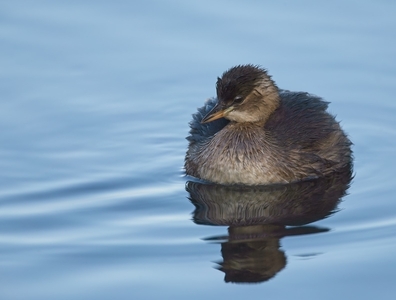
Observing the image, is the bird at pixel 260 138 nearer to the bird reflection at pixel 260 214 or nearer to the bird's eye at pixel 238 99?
the bird's eye at pixel 238 99

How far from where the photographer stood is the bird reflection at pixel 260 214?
32.5 ft

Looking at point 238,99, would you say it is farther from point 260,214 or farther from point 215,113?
point 260,214

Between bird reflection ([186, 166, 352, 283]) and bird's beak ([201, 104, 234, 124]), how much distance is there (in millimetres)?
731

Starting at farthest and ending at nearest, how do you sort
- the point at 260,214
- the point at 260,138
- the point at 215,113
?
the point at 260,138
the point at 215,113
the point at 260,214

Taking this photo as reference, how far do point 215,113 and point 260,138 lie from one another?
610 mm

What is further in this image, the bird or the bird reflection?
the bird

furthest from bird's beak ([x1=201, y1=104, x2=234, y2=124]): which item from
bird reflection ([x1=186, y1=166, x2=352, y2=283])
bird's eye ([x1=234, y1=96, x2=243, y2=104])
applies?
bird reflection ([x1=186, y1=166, x2=352, y2=283])

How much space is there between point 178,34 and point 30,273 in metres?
Answer: 6.14

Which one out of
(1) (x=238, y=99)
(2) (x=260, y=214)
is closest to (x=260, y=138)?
(1) (x=238, y=99)

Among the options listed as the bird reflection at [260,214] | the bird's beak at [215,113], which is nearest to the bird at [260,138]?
the bird's beak at [215,113]

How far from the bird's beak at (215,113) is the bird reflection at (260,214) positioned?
2.40 ft

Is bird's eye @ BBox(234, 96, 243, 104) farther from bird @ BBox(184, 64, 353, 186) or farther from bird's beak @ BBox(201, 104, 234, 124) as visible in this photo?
bird's beak @ BBox(201, 104, 234, 124)

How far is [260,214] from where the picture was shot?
11164mm

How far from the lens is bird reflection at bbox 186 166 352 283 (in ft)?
32.5
